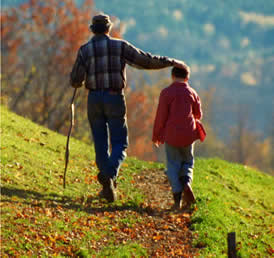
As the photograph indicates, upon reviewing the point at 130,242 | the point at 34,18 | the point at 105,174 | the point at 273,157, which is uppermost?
the point at 34,18

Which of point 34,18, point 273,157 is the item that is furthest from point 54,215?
point 273,157

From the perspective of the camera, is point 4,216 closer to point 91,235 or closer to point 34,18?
point 91,235

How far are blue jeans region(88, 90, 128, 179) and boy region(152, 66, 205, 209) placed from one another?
1.96 feet

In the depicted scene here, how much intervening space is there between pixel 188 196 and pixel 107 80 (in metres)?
2.48

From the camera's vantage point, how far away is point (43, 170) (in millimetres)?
9266

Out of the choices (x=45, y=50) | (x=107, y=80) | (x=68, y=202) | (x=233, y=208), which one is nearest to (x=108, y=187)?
(x=68, y=202)

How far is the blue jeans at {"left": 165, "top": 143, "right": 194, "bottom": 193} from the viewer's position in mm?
8312

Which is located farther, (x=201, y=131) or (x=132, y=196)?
(x=132, y=196)

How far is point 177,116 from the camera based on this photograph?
8.15 meters

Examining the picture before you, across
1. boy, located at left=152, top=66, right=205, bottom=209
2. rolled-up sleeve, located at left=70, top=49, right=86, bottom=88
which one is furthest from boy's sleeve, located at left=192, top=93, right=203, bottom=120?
rolled-up sleeve, located at left=70, top=49, right=86, bottom=88

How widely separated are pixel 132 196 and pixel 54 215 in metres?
2.16

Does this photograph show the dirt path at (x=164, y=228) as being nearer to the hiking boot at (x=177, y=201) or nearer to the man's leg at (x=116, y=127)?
the hiking boot at (x=177, y=201)

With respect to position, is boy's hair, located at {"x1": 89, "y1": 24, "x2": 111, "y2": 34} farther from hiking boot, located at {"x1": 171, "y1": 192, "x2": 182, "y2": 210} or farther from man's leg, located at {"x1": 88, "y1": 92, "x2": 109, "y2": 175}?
hiking boot, located at {"x1": 171, "y1": 192, "x2": 182, "y2": 210}


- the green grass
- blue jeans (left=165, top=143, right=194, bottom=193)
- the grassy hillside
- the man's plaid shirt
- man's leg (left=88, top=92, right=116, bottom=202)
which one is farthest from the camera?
blue jeans (left=165, top=143, right=194, bottom=193)
